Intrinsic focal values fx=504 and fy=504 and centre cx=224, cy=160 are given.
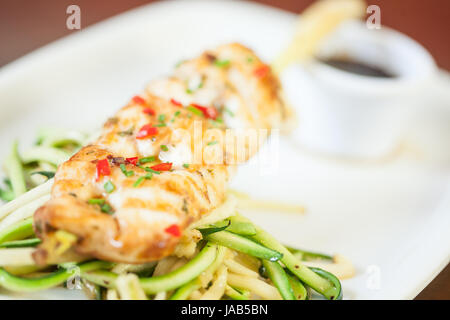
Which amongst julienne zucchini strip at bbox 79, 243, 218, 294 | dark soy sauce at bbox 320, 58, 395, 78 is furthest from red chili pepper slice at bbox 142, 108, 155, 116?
dark soy sauce at bbox 320, 58, 395, 78

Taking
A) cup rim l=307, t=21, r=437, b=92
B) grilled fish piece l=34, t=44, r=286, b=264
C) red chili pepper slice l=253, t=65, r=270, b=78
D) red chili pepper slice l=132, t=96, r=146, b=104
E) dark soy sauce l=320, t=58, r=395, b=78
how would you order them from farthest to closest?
dark soy sauce l=320, t=58, r=395, b=78 < cup rim l=307, t=21, r=437, b=92 < red chili pepper slice l=253, t=65, r=270, b=78 < red chili pepper slice l=132, t=96, r=146, b=104 < grilled fish piece l=34, t=44, r=286, b=264

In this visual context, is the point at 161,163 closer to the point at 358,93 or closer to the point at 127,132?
the point at 127,132

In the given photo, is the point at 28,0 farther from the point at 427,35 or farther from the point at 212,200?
the point at 427,35

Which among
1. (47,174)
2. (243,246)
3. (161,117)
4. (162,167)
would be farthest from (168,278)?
(47,174)

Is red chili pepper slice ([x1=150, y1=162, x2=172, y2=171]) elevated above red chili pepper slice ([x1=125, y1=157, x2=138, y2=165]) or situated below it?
below

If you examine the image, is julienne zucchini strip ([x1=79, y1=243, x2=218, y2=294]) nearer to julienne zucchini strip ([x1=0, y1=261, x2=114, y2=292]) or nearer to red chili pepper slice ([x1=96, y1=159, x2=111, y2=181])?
julienne zucchini strip ([x1=0, y1=261, x2=114, y2=292])

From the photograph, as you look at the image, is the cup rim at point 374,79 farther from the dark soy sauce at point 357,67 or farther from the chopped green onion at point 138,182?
the chopped green onion at point 138,182

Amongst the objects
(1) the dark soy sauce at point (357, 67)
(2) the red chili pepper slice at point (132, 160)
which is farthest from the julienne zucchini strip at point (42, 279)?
(1) the dark soy sauce at point (357, 67)
